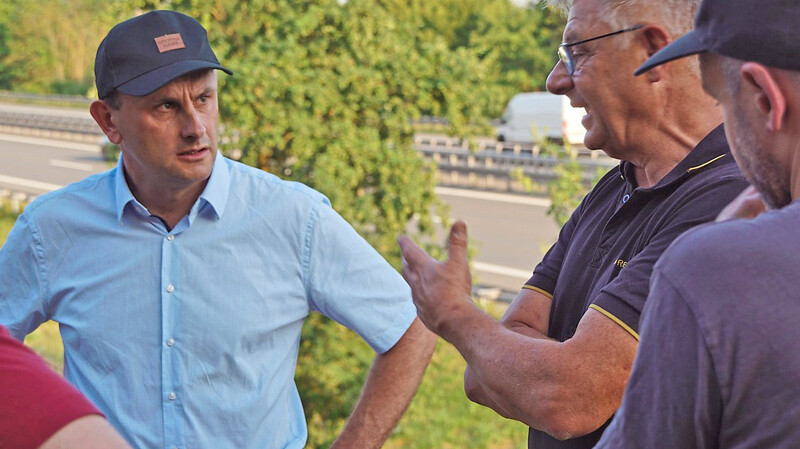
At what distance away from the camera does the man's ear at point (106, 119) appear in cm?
310

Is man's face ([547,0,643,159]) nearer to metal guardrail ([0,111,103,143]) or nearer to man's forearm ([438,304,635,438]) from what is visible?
man's forearm ([438,304,635,438])

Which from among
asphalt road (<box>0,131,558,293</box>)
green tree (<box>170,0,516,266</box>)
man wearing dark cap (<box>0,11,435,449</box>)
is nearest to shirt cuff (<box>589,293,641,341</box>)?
man wearing dark cap (<box>0,11,435,449</box>)

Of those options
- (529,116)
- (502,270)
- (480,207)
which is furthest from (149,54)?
(529,116)

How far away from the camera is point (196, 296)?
280cm

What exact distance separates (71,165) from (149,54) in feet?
86.1

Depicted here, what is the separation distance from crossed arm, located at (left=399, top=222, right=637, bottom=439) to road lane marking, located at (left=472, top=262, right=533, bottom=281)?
12131mm

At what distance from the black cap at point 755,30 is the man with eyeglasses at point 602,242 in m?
0.76

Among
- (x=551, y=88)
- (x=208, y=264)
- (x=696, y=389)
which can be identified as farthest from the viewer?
(x=208, y=264)

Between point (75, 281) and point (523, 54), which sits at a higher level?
point (75, 281)

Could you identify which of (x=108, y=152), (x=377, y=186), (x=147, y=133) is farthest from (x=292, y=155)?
(x=147, y=133)

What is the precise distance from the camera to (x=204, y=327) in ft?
9.12

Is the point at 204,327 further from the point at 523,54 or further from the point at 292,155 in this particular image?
the point at 523,54

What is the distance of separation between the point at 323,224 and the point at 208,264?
371mm

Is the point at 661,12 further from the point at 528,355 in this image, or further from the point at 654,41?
the point at 528,355
